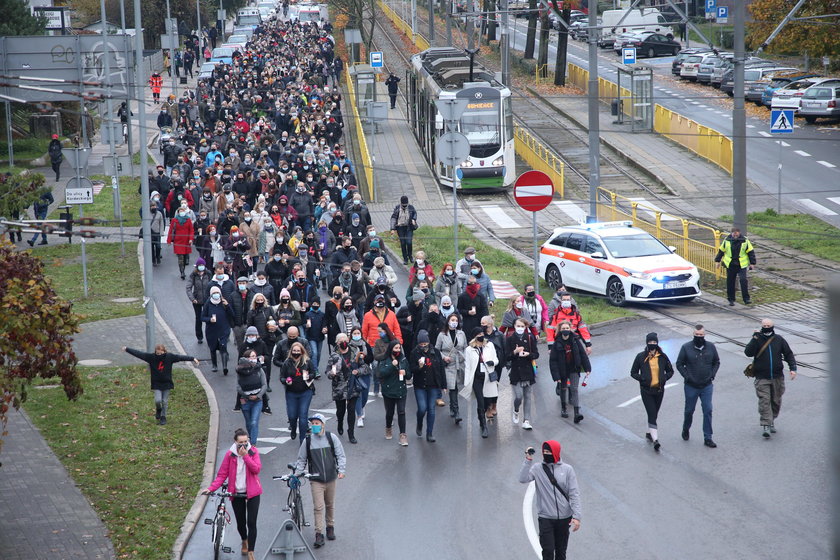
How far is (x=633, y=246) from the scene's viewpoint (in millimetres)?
23312

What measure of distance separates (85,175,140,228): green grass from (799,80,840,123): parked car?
2392 cm

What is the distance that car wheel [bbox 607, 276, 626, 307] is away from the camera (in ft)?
74.6

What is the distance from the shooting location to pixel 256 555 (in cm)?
1242

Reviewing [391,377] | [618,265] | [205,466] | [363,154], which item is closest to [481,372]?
[391,377]

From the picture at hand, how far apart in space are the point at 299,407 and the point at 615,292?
358 inches

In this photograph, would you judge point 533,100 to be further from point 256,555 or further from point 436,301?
point 256,555

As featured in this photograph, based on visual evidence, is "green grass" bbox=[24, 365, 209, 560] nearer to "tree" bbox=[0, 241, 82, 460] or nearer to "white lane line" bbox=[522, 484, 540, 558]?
"tree" bbox=[0, 241, 82, 460]

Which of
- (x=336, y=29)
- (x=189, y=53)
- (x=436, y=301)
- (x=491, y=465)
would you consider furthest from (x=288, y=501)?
(x=336, y=29)

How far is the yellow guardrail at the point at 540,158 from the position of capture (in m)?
36.5

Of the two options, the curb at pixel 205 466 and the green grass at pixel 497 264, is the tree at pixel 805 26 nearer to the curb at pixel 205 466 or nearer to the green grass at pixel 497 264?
the green grass at pixel 497 264

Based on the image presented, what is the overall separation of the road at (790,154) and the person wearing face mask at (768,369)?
10293 mm

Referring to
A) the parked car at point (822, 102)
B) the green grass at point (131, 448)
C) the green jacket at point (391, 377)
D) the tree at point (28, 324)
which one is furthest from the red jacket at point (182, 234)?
the parked car at point (822, 102)

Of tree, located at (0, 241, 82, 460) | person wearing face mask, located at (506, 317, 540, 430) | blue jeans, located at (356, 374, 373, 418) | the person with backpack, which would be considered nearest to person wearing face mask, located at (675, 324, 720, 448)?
person wearing face mask, located at (506, 317, 540, 430)

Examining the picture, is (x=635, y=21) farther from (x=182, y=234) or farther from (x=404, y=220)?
(x=182, y=234)
